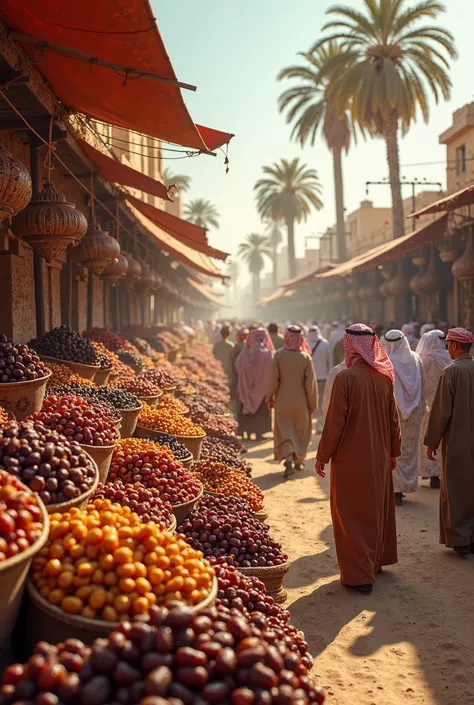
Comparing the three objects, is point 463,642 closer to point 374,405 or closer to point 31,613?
point 374,405

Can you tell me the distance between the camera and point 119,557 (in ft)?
7.89

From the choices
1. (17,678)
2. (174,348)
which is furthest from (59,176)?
(17,678)

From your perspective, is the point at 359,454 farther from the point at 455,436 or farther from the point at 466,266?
the point at 466,266

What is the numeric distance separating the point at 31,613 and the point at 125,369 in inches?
220

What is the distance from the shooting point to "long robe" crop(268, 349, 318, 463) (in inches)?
342

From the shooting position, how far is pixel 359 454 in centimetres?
491

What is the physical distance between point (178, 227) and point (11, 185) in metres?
7.17

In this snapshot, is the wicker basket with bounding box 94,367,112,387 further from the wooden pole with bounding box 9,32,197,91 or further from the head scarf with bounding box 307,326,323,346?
the head scarf with bounding box 307,326,323,346

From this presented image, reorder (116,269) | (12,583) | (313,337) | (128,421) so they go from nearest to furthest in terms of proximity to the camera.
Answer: (12,583)
(128,421)
(116,269)
(313,337)

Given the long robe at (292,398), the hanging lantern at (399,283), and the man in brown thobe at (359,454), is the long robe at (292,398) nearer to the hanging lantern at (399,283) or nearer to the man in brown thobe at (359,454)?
the man in brown thobe at (359,454)

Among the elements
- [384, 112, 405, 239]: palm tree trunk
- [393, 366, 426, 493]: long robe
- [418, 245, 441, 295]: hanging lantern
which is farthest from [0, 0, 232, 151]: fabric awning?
[384, 112, 405, 239]: palm tree trunk

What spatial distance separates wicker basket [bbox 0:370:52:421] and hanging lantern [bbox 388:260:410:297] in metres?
15.2

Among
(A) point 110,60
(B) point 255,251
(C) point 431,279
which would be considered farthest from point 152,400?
(B) point 255,251

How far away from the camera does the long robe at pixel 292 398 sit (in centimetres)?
869
